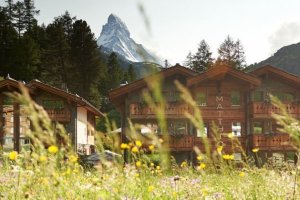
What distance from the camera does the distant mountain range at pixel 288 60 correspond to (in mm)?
151125

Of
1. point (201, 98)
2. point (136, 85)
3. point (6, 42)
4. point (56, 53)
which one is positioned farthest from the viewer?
point (6, 42)

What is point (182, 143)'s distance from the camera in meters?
30.7

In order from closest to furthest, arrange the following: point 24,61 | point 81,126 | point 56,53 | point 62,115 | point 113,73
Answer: point 62,115, point 81,126, point 24,61, point 56,53, point 113,73

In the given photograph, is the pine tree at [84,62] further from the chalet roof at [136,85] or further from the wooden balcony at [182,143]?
the wooden balcony at [182,143]

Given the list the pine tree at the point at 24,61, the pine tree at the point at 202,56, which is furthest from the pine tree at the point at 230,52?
the pine tree at the point at 24,61

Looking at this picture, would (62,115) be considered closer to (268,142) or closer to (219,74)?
(219,74)

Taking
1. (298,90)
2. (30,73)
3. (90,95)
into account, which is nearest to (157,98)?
(298,90)

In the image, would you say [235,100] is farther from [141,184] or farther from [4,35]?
[141,184]

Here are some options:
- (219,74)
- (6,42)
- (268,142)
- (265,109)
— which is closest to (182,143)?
(219,74)

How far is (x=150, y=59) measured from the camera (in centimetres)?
165

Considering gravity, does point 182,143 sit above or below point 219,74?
below

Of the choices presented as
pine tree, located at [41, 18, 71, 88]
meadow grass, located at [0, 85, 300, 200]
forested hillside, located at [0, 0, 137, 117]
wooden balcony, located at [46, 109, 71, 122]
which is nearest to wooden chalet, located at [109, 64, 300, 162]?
wooden balcony, located at [46, 109, 71, 122]

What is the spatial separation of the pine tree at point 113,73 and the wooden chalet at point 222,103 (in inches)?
1708

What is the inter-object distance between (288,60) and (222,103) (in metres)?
130
